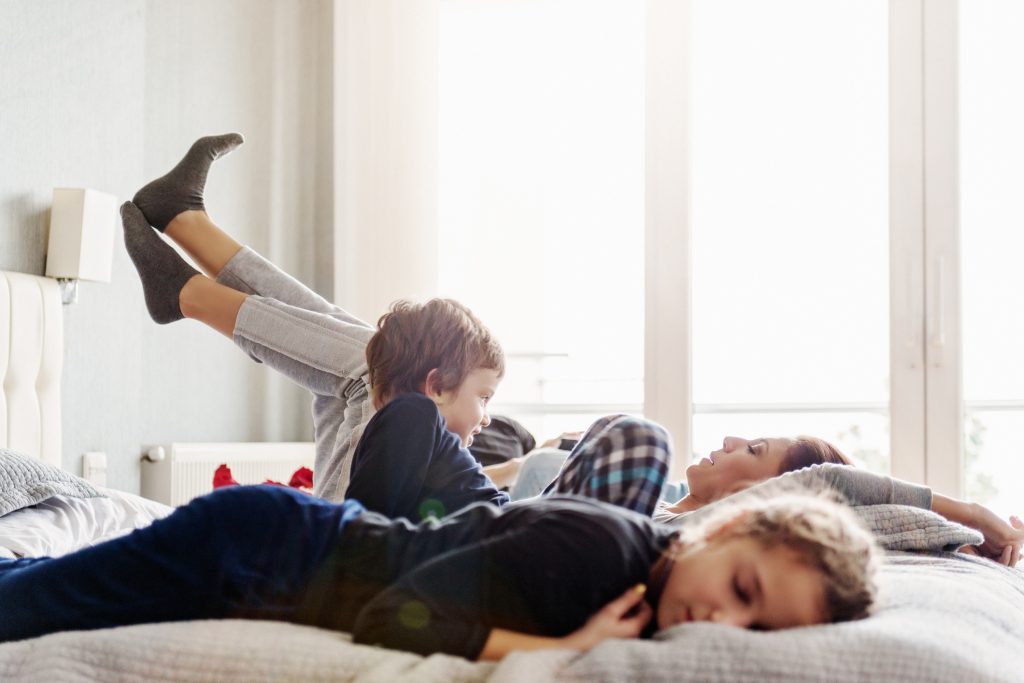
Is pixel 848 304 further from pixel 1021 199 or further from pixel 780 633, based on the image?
pixel 780 633

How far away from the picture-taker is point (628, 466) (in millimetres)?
1371

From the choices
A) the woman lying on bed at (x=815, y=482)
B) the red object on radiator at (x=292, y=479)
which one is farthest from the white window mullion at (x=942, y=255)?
the red object on radiator at (x=292, y=479)

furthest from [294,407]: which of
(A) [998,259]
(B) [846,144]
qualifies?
(A) [998,259]

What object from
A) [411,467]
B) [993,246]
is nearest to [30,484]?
[411,467]

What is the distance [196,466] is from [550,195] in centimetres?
156

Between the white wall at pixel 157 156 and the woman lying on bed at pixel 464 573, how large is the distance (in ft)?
6.45

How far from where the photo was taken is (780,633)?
3.10ft

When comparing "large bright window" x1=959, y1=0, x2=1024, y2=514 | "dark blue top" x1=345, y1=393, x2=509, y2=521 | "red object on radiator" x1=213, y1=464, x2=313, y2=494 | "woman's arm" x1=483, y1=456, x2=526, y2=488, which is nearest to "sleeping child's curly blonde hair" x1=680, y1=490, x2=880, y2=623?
"dark blue top" x1=345, y1=393, x2=509, y2=521

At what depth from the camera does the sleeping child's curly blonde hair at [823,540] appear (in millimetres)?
988

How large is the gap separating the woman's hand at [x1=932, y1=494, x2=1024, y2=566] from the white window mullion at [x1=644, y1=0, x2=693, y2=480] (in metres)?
2.00

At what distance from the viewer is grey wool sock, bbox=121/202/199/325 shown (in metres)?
2.35

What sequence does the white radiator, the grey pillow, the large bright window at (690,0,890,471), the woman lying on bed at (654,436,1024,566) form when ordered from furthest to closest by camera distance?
the large bright window at (690,0,890,471)
the white radiator
the grey pillow
the woman lying on bed at (654,436,1024,566)

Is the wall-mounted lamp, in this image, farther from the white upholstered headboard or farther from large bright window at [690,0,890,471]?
large bright window at [690,0,890,471]

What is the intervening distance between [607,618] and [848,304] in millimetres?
2995
